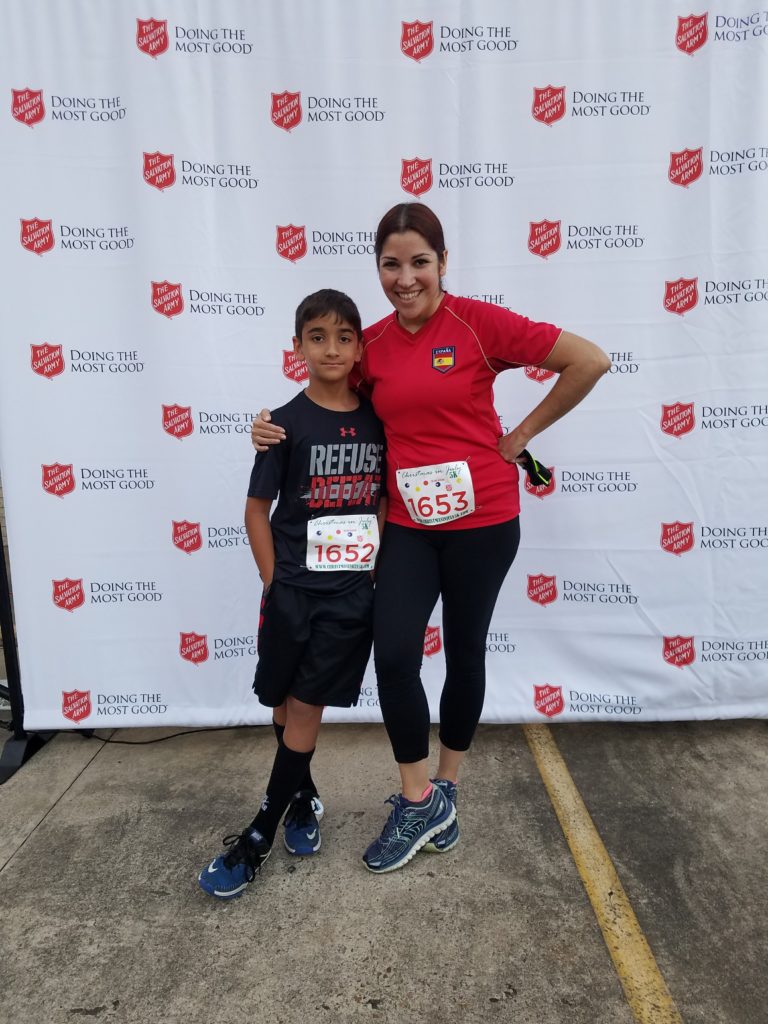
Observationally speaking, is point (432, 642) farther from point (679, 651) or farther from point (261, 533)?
point (261, 533)

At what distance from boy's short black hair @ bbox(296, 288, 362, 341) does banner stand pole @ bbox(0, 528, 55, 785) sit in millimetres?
1682

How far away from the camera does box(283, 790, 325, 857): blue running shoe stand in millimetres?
2139

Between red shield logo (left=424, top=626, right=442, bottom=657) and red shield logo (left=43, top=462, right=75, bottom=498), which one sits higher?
red shield logo (left=43, top=462, right=75, bottom=498)

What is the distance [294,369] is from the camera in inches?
109

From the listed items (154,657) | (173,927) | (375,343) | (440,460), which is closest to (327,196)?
(375,343)

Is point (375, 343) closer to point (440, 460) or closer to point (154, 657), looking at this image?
point (440, 460)

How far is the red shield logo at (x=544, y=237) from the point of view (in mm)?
2650

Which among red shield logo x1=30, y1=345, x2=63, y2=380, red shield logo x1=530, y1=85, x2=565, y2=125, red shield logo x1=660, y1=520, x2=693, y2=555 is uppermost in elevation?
red shield logo x1=530, y1=85, x2=565, y2=125

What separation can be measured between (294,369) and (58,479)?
1.08 m

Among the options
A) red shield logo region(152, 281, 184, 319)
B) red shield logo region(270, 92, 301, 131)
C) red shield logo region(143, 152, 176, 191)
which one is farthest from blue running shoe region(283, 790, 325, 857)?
red shield logo region(270, 92, 301, 131)

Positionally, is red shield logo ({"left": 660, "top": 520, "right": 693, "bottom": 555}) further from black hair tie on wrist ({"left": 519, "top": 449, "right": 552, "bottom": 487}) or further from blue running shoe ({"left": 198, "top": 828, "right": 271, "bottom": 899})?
blue running shoe ({"left": 198, "top": 828, "right": 271, "bottom": 899})

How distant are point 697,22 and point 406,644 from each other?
254cm

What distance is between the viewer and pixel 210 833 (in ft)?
7.46

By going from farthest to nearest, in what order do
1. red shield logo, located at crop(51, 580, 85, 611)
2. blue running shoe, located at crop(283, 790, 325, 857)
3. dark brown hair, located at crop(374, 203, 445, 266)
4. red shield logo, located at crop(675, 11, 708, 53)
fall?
1. red shield logo, located at crop(51, 580, 85, 611)
2. red shield logo, located at crop(675, 11, 708, 53)
3. blue running shoe, located at crop(283, 790, 325, 857)
4. dark brown hair, located at crop(374, 203, 445, 266)
